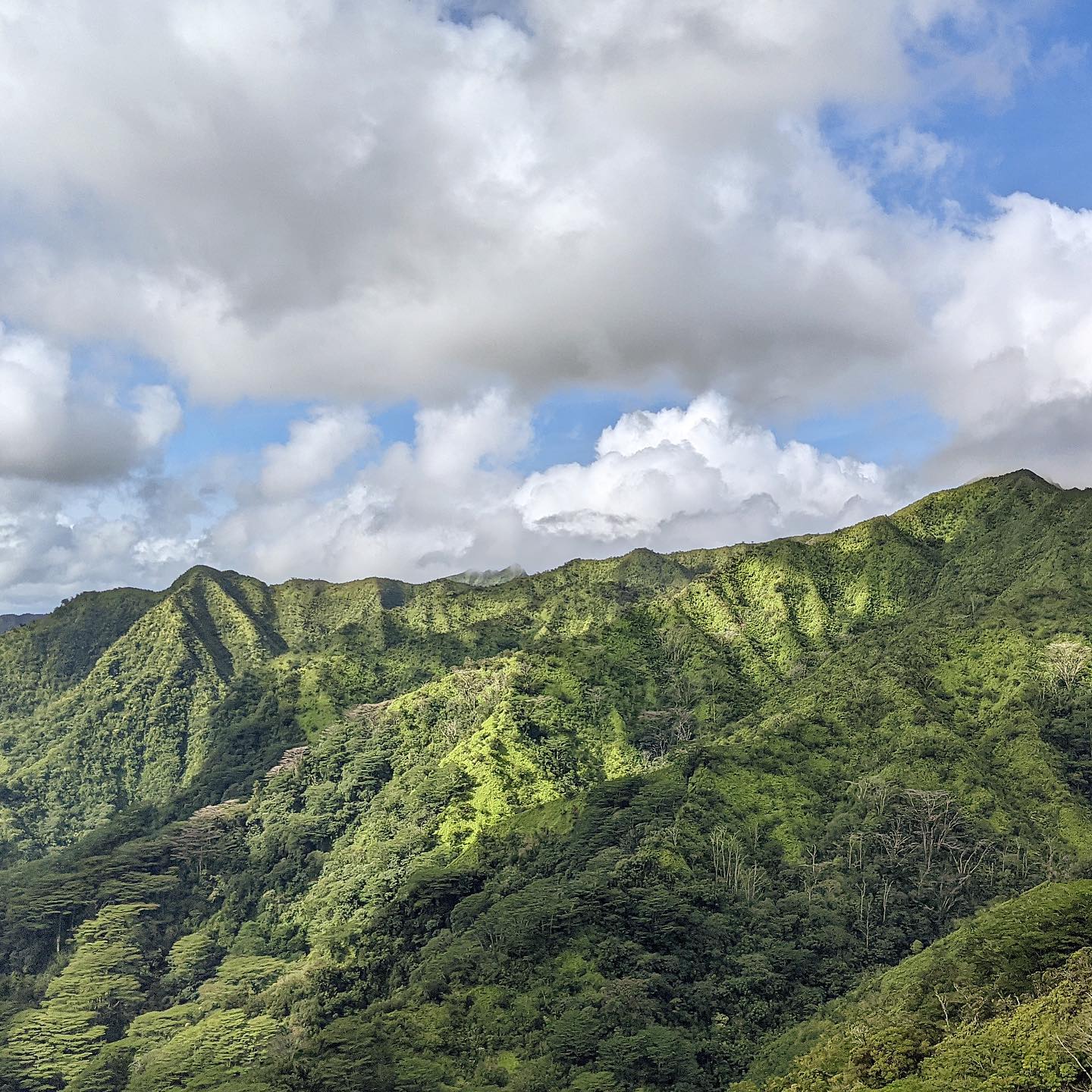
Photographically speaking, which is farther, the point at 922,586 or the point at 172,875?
the point at 922,586

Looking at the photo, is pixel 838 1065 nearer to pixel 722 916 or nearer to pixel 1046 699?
pixel 722 916

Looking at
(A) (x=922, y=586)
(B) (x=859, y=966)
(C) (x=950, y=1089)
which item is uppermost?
(A) (x=922, y=586)

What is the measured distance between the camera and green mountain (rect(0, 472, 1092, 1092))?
61.5 metres

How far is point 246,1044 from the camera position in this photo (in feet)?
251

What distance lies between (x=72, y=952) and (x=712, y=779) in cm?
7423

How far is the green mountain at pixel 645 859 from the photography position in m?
61.5

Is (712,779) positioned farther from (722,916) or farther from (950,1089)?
(950,1089)

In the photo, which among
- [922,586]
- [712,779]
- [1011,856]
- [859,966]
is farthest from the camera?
[922,586]

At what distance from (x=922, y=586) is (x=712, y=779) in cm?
7662

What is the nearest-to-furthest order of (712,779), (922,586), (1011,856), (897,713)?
(1011,856) < (712,779) < (897,713) < (922,586)

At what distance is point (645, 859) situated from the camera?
78.5 m

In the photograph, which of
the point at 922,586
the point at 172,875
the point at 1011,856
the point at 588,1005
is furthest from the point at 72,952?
the point at 922,586

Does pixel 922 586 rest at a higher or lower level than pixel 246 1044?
higher

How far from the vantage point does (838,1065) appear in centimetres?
4756
